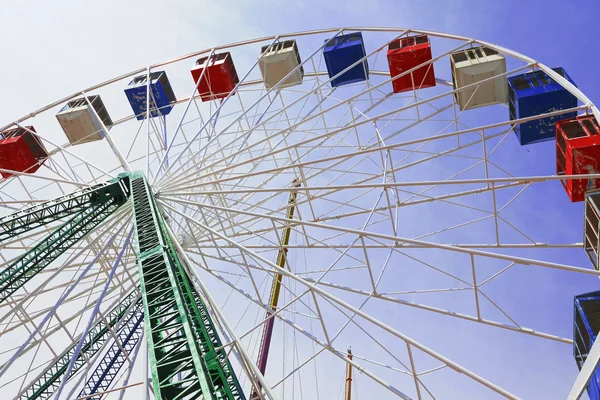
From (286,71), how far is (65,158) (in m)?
8.26

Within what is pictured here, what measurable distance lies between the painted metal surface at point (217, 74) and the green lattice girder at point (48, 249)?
817 cm

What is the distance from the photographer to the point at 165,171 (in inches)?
667

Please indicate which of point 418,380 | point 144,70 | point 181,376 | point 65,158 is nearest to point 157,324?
point 181,376

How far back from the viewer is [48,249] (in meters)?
13.7

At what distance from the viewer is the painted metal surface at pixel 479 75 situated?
58.0ft

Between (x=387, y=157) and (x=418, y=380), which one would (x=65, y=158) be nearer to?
(x=387, y=157)

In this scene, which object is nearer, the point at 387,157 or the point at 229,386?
the point at 229,386

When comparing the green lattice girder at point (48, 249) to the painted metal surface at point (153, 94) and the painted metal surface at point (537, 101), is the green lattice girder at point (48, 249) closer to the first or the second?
the painted metal surface at point (153, 94)

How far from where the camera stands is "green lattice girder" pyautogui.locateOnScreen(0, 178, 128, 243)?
14.3 meters

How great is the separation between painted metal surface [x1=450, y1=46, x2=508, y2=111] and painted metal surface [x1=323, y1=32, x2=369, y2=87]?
3.38 metres

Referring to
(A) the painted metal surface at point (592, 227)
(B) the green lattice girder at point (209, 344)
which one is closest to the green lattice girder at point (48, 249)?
(B) the green lattice girder at point (209, 344)

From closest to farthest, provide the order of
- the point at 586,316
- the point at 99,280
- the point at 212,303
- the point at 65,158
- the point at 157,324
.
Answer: the point at 157,324 < the point at 212,303 < the point at 586,316 < the point at 99,280 < the point at 65,158

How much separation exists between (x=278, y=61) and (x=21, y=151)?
32.0 ft

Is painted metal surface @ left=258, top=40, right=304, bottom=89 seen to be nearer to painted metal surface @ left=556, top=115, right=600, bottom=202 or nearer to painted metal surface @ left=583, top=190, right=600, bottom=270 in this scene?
painted metal surface @ left=556, top=115, right=600, bottom=202
